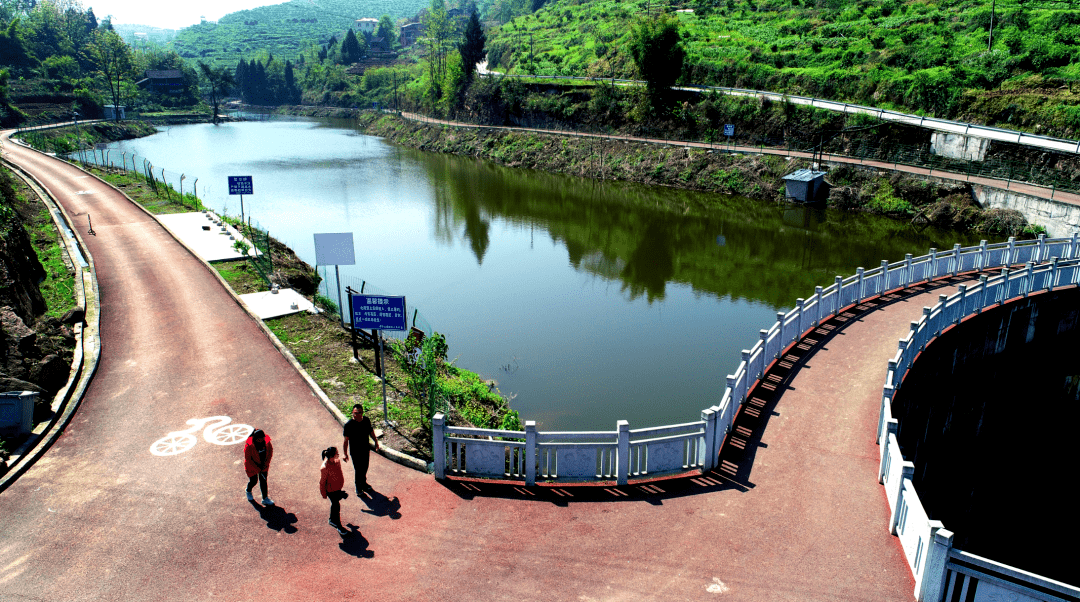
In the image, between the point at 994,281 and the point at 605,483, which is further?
the point at 994,281

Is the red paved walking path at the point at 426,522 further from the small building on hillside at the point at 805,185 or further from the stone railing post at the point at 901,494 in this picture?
the small building on hillside at the point at 805,185

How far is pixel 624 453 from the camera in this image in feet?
33.2

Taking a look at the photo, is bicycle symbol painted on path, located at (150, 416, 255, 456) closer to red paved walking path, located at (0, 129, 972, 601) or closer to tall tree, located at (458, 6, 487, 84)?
red paved walking path, located at (0, 129, 972, 601)

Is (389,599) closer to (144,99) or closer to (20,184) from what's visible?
(20,184)

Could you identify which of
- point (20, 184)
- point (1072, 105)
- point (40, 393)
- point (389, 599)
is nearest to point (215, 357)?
point (40, 393)

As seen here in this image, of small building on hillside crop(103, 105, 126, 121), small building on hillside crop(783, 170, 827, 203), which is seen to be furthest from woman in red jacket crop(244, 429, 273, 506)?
small building on hillside crop(103, 105, 126, 121)

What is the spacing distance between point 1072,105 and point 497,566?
44.1 m

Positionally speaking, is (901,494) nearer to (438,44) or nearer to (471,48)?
(471,48)

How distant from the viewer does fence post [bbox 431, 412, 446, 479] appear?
402 inches

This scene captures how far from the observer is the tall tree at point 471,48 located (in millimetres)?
83000

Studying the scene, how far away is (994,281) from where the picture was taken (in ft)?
57.1

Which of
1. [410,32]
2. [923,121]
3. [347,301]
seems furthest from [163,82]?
[347,301]

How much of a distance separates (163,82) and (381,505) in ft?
463

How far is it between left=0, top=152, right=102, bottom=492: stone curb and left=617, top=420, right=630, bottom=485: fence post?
30.5 feet
